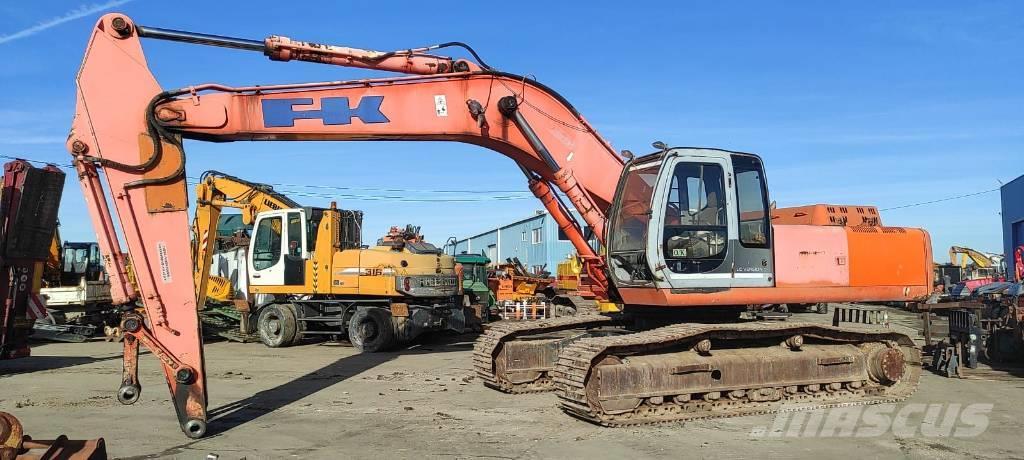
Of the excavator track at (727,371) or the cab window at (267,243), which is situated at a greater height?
the cab window at (267,243)

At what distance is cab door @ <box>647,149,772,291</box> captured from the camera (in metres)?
7.95

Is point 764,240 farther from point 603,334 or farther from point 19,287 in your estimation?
point 19,287

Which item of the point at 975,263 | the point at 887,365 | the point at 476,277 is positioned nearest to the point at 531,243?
the point at 975,263

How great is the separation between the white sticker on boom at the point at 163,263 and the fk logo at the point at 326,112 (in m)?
1.56

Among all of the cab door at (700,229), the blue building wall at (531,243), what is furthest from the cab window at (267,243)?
the blue building wall at (531,243)

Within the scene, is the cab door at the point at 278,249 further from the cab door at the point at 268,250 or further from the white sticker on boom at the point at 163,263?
the white sticker on boom at the point at 163,263

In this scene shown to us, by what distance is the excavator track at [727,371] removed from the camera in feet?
24.9

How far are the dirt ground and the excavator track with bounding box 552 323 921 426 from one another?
0.26 meters

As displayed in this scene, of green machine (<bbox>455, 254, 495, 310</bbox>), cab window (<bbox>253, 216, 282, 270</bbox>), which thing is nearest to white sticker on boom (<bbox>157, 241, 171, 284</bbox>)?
cab window (<bbox>253, 216, 282, 270</bbox>)

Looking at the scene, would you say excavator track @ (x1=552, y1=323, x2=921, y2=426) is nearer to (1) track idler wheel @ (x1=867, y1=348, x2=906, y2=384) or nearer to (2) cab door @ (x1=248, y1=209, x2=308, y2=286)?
(1) track idler wheel @ (x1=867, y1=348, x2=906, y2=384)

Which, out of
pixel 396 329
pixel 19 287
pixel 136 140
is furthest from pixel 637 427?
pixel 19 287

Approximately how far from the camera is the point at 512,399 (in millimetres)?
9328

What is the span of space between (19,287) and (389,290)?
6.33m

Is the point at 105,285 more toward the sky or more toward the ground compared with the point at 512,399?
more toward the sky
